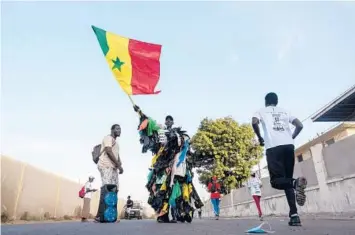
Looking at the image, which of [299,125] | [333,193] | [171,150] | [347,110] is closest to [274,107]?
[299,125]

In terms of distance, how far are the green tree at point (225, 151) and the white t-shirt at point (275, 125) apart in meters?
23.7

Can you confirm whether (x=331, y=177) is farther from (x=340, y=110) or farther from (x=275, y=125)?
(x=275, y=125)

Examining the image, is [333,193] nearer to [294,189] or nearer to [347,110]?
[347,110]

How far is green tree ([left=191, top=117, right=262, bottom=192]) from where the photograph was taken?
29078 mm

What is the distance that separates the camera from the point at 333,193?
970 cm

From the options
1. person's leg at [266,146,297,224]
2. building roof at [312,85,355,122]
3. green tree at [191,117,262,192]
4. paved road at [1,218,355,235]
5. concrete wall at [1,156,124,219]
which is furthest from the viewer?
green tree at [191,117,262,192]

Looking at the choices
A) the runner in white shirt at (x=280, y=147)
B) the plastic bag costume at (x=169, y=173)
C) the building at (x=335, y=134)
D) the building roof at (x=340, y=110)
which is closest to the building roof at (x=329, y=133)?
the building at (x=335, y=134)

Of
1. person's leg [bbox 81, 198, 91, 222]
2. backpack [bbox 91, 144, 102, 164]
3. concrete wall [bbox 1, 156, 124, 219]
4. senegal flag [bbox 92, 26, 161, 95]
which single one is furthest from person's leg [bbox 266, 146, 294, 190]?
concrete wall [bbox 1, 156, 124, 219]

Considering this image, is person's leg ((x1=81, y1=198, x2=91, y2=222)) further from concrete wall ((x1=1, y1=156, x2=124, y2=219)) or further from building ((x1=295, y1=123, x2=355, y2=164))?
building ((x1=295, y1=123, x2=355, y2=164))

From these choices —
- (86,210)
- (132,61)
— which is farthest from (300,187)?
(86,210)

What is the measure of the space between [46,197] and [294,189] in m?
12.9

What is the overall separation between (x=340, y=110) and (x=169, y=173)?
8.05 m

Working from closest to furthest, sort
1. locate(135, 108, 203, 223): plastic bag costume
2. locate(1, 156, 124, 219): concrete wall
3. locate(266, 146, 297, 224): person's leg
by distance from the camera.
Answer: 1. locate(266, 146, 297, 224): person's leg
2. locate(135, 108, 203, 223): plastic bag costume
3. locate(1, 156, 124, 219): concrete wall

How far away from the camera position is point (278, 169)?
4684mm
